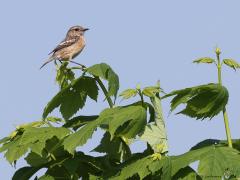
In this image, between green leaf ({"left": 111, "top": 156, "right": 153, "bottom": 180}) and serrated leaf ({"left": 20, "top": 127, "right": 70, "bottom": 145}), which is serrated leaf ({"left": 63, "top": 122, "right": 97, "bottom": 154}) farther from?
green leaf ({"left": 111, "top": 156, "right": 153, "bottom": 180})

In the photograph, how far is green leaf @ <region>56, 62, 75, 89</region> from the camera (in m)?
8.66

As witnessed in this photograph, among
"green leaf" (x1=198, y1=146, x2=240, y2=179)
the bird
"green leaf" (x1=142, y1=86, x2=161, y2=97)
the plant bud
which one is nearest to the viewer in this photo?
"green leaf" (x1=198, y1=146, x2=240, y2=179)

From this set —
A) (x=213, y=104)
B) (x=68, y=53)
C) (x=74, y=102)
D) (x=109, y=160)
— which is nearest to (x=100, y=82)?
(x=74, y=102)

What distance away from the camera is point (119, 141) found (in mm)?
7387

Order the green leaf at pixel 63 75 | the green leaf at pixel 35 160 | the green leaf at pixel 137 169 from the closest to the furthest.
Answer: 1. the green leaf at pixel 137 169
2. the green leaf at pixel 35 160
3. the green leaf at pixel 63 75

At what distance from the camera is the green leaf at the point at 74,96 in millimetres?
7809

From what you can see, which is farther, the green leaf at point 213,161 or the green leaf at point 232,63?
the green leaf at point 232,63

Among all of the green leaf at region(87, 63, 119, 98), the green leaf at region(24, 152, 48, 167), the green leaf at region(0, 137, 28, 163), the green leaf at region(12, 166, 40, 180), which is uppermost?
the green leaf at region(87, 63, 119, 98)

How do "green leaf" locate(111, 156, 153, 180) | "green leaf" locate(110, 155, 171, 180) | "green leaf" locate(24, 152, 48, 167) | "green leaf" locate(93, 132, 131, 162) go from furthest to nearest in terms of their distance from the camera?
"green leaf" locate(93, 132, 131, 162)
"green leaf" locate(24, 152, 48, 167)
"green leaf" locate(111, 156, 153, 180)
"green leaf" locate(110, 155, 171, 180)

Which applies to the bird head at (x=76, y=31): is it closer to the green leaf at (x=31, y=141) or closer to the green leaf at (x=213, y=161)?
the green leaf at (x=31, y=141)

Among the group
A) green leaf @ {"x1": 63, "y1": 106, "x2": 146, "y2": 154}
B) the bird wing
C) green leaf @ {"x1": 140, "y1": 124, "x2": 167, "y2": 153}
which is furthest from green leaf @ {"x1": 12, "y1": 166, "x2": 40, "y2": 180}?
the bird wing

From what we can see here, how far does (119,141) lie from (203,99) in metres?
1.21

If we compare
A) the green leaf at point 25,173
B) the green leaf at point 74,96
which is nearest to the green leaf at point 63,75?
the green leaf at point 74,96

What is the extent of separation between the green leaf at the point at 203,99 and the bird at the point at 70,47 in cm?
1403
